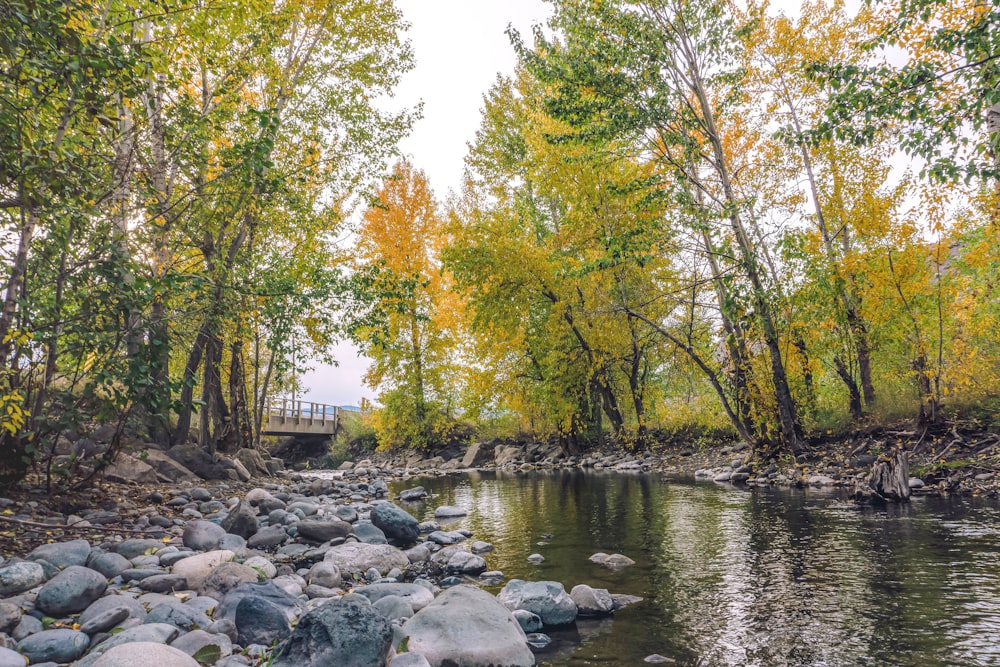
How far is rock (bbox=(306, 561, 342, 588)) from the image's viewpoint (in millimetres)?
4922

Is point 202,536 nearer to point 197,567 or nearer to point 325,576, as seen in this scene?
point 197,567

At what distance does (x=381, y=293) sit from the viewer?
35.6ft

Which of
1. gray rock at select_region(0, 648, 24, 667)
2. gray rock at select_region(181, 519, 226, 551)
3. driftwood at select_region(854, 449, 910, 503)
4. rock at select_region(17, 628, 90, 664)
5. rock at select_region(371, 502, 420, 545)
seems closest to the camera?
gray rock at select_region(0, 648, 24, 667)

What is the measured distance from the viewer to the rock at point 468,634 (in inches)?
127

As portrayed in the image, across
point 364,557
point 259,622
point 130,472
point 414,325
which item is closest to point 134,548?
point 364,557

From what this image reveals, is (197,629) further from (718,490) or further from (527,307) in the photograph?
(527,307)

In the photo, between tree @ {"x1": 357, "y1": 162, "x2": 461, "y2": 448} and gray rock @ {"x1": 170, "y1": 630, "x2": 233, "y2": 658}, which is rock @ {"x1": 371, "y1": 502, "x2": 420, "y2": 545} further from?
tree @ {"x1": 357, "y1": 162, "x2": 461, "y2": 448}

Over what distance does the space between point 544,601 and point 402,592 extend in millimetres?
1205

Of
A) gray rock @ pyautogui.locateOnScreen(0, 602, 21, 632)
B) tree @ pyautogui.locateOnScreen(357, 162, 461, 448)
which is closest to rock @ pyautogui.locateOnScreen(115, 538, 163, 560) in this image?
gray rock @ pyautogui.locateOnScreen(0, 602, 21, 632)

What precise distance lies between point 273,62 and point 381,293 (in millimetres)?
5289

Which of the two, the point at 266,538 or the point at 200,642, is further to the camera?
the point at 266,538

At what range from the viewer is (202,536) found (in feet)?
19.3

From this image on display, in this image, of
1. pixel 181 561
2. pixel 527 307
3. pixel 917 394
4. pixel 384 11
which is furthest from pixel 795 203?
pixel 181 561

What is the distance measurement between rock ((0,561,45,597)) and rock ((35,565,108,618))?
0.31 metres
